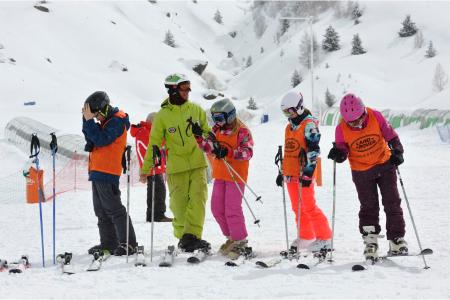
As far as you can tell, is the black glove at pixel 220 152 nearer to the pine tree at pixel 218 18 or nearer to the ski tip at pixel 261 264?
the ski tip at pixel 261 264

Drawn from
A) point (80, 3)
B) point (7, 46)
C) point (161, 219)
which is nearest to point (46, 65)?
point (7, 46)

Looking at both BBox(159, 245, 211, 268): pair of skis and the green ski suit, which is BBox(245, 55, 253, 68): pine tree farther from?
BBox(159, 245, 211, 268): pair of skis

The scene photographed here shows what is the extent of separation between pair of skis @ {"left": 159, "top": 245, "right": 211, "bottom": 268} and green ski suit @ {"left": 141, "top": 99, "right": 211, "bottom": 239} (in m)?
0.43

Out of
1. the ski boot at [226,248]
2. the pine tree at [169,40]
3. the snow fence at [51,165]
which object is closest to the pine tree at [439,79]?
the snow fence at [51,165]

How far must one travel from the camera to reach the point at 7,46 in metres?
59.3

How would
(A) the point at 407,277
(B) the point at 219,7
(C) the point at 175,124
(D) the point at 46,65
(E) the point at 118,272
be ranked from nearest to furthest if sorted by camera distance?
(A) the point at 407,277 < (E) the point at 118,272 < (C) the point at 175,124 < (D) the point at 46,65 < (B) the point at 219,7

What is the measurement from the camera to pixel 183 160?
24.1 feet

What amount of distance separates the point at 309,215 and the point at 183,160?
156cm

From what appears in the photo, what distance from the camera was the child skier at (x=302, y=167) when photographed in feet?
22.6

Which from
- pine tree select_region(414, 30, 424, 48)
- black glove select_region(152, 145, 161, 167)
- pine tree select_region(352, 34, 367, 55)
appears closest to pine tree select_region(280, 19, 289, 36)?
pine tree select_region(352, 34, 367, 55)

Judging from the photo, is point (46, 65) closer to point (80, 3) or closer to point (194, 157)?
point (80, 3)

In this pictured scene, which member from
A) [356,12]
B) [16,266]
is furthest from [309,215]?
[356,12]

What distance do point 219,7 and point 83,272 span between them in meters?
117

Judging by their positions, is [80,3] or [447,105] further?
[80,3]
